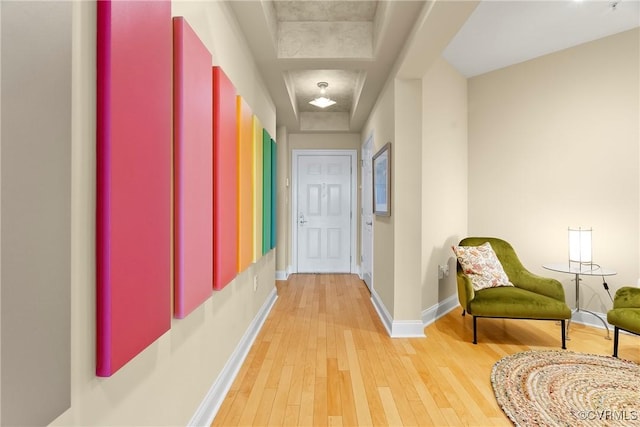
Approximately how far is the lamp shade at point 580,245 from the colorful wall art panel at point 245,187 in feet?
9.57

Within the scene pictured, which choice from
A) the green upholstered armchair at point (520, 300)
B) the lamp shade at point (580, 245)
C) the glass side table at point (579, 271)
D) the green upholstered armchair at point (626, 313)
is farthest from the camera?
the lamp shade at point (580, 245)

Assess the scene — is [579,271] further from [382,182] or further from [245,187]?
[245,187]

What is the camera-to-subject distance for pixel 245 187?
2271mm

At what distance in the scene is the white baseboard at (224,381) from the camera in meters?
1.59

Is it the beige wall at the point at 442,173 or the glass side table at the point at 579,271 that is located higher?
the beige wall at the point at 442,173

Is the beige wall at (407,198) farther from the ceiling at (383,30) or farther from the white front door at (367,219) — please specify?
the white front door at (367,219)

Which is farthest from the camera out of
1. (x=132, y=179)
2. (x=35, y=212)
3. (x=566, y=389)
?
(x=566, y=389)

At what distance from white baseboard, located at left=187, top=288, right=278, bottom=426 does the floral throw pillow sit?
1.98 metres

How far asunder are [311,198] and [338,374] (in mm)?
3497

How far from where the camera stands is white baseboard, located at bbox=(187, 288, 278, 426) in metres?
1.59

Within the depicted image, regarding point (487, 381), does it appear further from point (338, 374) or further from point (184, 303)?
point (184, 303)

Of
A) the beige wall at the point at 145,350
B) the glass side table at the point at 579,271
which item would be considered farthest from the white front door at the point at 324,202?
the beige wall at the point at 145,350

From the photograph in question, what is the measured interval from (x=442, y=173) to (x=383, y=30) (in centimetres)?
164

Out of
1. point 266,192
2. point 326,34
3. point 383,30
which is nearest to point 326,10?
point 326,34
